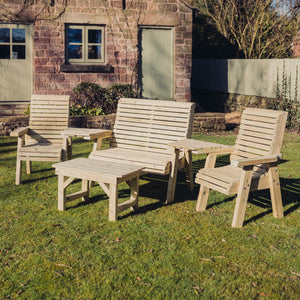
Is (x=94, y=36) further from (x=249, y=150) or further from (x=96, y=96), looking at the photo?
(x=249, y=150)

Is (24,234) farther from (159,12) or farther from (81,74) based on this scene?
(159,12)

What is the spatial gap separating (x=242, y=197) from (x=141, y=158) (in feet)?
4.80

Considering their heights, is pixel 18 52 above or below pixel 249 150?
above

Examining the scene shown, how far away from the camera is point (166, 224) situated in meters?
4.91

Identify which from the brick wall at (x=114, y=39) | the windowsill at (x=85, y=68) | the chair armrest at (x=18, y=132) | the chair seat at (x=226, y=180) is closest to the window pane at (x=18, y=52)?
the brick wall at (x=114, y=39)

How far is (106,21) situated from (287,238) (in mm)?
→ 9070

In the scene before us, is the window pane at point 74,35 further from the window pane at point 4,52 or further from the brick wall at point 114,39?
the window pane at point 4,52

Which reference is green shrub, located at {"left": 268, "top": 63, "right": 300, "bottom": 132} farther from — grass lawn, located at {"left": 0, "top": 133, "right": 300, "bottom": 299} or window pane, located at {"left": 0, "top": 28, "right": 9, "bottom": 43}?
window pane, located at {"left": 0, "top": 28, "right": 9, "bottom": 43}

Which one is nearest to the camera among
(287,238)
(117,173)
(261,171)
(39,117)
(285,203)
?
(287,238)

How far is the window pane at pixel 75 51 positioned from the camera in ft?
40.5

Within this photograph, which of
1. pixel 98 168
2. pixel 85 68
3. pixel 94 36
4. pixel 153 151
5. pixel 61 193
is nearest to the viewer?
pixel 98 168

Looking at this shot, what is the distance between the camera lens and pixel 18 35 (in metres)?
12.2

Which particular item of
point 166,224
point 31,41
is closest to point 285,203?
point 166,224

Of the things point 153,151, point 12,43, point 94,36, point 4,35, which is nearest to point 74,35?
point 94,36
